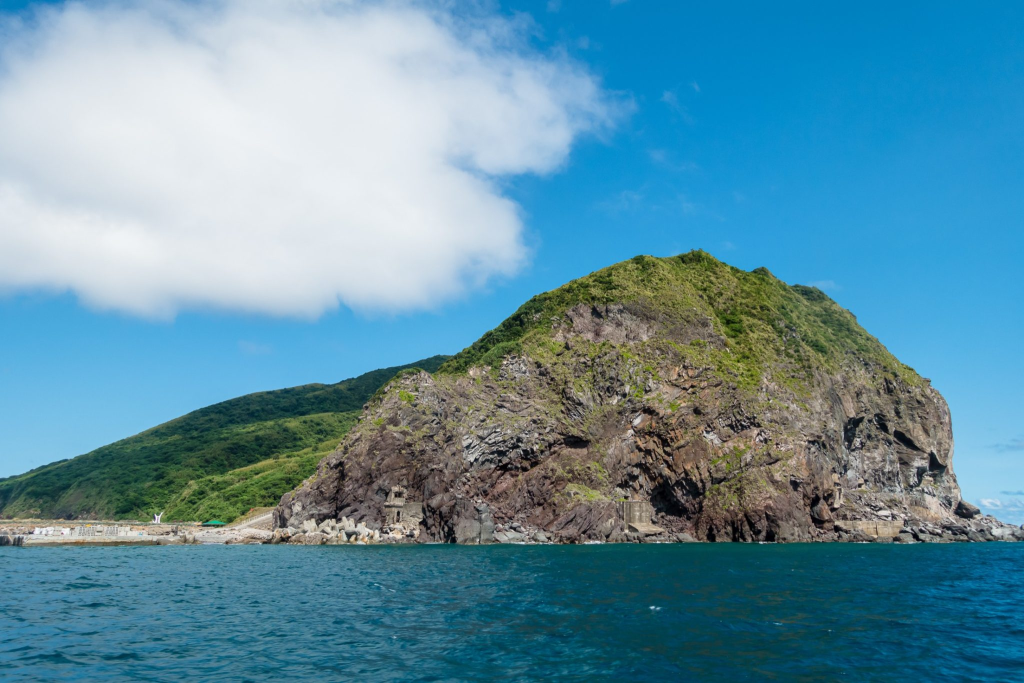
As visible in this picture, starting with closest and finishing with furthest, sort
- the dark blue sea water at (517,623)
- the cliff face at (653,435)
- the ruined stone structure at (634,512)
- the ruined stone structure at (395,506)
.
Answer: the dark blue sea water at (517,623) → the cliff face at (653,435) → the ruined stone structure at (634,512) → the ruined stone structure at (395,506)

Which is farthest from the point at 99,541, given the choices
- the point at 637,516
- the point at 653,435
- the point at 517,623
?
the point at 517,623

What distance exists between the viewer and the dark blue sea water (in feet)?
69.9

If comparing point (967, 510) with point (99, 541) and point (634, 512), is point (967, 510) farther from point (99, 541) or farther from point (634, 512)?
point (99, 541)

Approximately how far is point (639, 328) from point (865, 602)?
305 ft

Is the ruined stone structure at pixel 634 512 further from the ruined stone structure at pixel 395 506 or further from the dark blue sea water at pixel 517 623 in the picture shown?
the dark blue sea water at pixel 517 623

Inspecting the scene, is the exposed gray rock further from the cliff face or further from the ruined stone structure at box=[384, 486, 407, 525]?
the ruined stone structure at box=[384, 486, 407, 525]

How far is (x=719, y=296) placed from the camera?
463 feet

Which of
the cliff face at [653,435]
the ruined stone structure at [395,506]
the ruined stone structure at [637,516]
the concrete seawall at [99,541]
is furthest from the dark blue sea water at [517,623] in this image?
the ruined stone structure at [395,506]

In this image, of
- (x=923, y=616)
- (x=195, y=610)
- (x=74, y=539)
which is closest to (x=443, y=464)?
(x=74, y=539)

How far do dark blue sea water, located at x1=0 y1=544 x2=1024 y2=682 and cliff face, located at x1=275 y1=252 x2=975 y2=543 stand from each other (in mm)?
44882

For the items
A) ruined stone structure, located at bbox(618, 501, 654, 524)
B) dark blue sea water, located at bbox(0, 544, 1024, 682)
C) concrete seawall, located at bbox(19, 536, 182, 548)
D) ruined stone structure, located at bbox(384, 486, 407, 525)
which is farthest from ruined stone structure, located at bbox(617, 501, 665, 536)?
concrete seawall, located at bbox(19, 536, 182, 548)

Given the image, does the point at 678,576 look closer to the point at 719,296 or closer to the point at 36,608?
the point at 36,608

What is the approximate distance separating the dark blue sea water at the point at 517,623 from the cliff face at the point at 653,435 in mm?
44882

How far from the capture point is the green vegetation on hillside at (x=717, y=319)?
122 m
